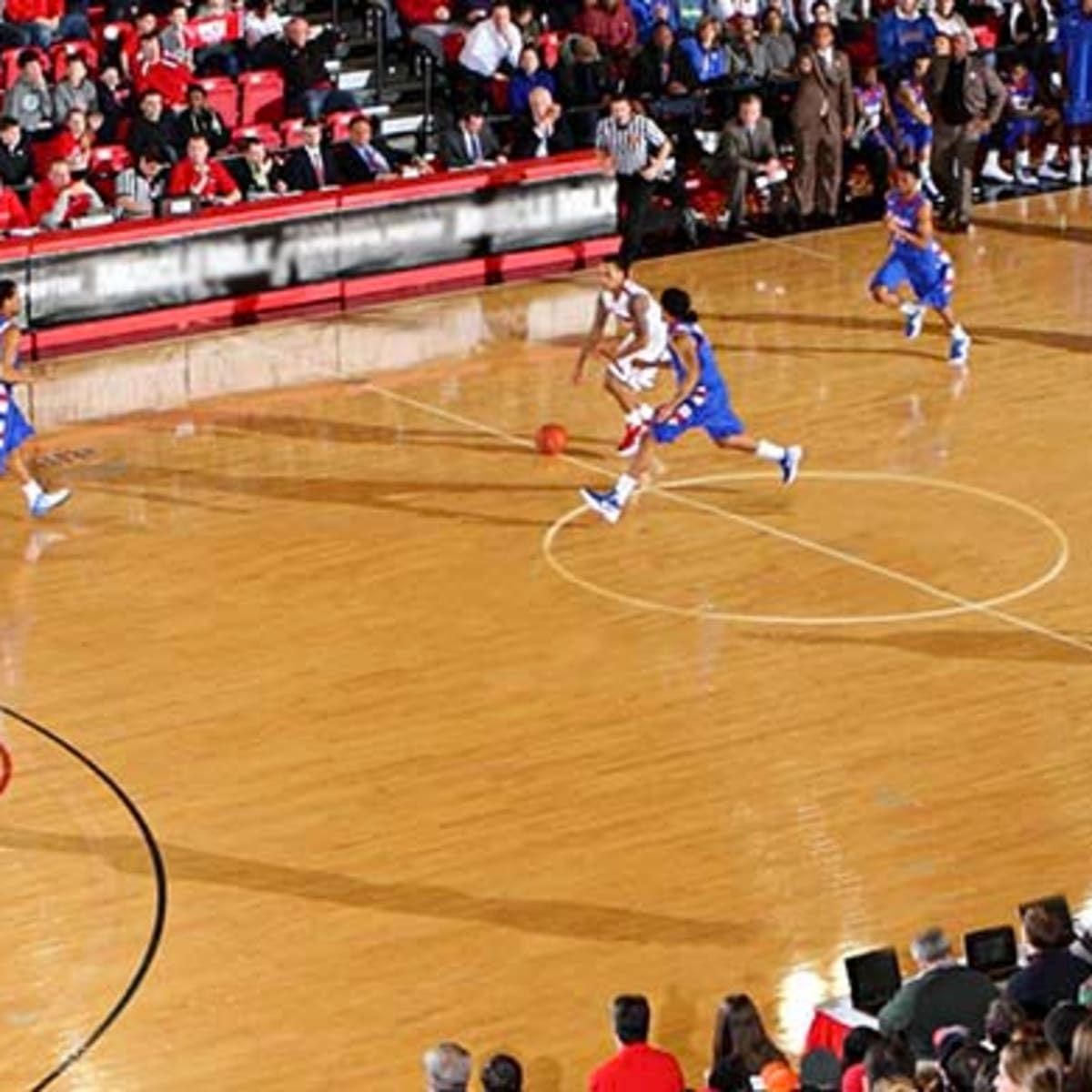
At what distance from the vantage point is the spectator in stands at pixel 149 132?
28250 mm

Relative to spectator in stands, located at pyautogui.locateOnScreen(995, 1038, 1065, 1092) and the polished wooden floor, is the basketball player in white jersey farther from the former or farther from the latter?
spectator in stands, located at pyautogui.locateOnScreen(995, 1038, 1065, 1092)

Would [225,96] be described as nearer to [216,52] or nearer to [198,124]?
[216,52]

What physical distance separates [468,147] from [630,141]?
1466mm

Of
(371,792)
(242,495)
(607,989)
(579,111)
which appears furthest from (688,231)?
(607,989)

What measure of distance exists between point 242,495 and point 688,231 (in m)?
8.48

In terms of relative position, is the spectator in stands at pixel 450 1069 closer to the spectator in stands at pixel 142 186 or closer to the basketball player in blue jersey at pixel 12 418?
the basketball player in blue jersey at pixel 12 418

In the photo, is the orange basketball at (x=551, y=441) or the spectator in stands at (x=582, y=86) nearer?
the orange basketball at (x=551, y=441)

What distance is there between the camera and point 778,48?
104 ft

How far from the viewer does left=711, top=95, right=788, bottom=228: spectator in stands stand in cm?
3020

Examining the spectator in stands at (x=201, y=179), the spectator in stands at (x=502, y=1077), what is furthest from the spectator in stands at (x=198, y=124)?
the spectator in stands at (x=502, y=1077)

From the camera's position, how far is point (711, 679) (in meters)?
19.6

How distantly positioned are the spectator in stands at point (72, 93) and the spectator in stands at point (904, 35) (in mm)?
8205

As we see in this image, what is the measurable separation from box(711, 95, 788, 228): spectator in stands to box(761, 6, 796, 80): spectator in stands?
1.30 meters

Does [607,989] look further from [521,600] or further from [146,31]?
[146,31]
